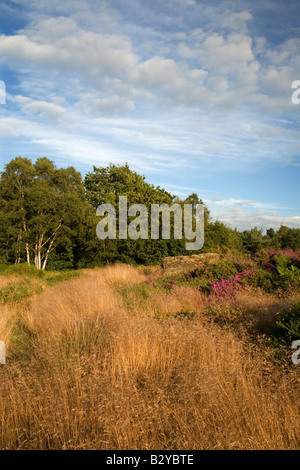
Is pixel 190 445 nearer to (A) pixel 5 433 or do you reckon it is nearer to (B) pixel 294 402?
(B) pixel 294 402

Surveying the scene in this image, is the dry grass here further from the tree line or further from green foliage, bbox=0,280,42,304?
the tree line

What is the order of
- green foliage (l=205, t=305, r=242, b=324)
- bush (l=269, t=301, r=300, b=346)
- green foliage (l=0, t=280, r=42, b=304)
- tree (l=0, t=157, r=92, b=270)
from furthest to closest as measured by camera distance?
tree (l=0, t=157, r=92, b=270)
green foliage (l=0, t=280, r=42, b=304)
green foliage (l=205, t=305, r=242, b=324)
bush (l=269, t=301, r=300, b=346)

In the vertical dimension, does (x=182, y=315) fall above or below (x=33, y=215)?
below

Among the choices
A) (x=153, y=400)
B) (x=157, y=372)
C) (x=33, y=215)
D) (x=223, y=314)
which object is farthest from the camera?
(x=33, y=215)

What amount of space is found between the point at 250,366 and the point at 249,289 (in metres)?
4.45

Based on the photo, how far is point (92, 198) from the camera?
30.9m

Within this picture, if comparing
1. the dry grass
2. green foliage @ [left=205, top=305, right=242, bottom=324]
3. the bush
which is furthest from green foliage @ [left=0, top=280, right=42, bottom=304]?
the bush

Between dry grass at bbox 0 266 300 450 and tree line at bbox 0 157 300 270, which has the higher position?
tree line at bbox 0 157 300 270

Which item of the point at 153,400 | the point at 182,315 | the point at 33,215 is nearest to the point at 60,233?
the point at 33,215

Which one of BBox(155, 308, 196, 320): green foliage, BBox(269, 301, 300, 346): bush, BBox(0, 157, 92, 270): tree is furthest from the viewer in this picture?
BBox(0, 157, 92, 270): tree

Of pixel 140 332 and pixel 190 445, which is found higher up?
pixel 140 332

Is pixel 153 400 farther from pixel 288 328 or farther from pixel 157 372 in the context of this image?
pixel 288 328

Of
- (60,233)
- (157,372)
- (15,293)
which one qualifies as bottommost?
(15,293)

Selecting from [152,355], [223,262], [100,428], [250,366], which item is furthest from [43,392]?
[223,262]
